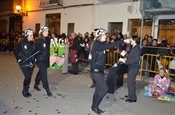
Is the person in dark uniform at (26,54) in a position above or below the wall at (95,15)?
below

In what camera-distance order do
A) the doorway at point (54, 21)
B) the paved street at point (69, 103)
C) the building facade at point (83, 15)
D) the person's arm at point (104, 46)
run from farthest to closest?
the doorway at point (54, 21), the building facade at point (83, 15), the paved street at point (69, 103), the person's arm at point (104, 46)

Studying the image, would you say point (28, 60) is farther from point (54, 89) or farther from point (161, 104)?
point (161, 104)

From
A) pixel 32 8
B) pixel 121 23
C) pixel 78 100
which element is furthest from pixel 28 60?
pixel 32 8

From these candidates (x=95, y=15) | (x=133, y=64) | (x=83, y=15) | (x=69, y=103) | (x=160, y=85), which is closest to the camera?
(x=69, y=103)

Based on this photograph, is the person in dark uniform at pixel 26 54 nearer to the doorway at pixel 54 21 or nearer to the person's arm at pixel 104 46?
the person's arm at pixel 104 46

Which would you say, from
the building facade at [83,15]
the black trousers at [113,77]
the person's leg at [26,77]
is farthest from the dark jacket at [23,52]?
the building facade at [83,15]

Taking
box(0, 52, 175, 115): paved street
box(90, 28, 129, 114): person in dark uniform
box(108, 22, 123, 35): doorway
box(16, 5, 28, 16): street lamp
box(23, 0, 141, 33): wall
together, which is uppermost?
box(16, 5, 28, 16): street lamp

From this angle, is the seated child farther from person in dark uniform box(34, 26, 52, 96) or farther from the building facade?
the building facade

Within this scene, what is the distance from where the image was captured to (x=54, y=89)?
313 inches

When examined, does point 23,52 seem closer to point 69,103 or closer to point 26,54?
point 26,54

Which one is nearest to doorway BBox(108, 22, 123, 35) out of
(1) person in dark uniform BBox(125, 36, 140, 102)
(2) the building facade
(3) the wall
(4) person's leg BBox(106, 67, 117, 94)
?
(2) the building facade

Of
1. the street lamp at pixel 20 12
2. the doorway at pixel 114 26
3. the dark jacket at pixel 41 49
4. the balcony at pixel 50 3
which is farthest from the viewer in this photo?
the street lamp at pixel 20 12

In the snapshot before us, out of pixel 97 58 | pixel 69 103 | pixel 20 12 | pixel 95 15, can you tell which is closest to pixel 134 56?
pixel 97 58

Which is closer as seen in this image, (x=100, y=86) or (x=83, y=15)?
(x=100, y=86)
